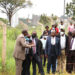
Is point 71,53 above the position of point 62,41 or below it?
below

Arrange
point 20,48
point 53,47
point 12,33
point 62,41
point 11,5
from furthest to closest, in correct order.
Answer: point 11,5
point 12,33
point 62,41
point 53,47
point 20,48

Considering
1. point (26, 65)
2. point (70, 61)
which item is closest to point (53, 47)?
point (70, 61)

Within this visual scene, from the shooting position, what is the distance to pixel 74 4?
37.8 m

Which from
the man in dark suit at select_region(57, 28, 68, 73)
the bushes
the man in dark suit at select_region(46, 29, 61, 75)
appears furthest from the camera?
the bushes

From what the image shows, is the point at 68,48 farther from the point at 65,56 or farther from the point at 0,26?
the point at 0,26

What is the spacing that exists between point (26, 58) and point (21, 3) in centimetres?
3593

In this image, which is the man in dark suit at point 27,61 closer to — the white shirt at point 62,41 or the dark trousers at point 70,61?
the white shirt at point 62,41

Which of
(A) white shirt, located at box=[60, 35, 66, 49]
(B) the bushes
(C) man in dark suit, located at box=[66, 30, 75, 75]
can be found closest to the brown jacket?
(A) white shirt, located at box=[60, 35, 66, 49]

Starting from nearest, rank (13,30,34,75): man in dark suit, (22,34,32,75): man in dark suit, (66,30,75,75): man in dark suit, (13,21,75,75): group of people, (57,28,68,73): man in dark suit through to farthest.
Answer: (13,30,34,75): man in dark suit → (13,21,75,75): group of people → (22,34,32,75): man in dark suit → (66,30,75,75): man in dark suit → (57,28,68,73): man in dark suit

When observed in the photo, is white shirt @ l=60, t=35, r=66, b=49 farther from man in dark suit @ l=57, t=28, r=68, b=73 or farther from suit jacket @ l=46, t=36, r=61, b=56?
suit jacket @ l=46, t=36, r=61, b=56

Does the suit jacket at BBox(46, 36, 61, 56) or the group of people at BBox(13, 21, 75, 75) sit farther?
the suit jacket at BBox(46, 36, 61, 56)

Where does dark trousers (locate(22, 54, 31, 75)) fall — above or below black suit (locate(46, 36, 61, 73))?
below

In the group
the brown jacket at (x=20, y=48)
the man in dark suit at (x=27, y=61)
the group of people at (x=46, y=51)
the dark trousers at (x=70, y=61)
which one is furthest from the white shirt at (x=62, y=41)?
the brown jacket at (x=20, y=48)

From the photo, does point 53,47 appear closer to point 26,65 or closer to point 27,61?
point 27,61
